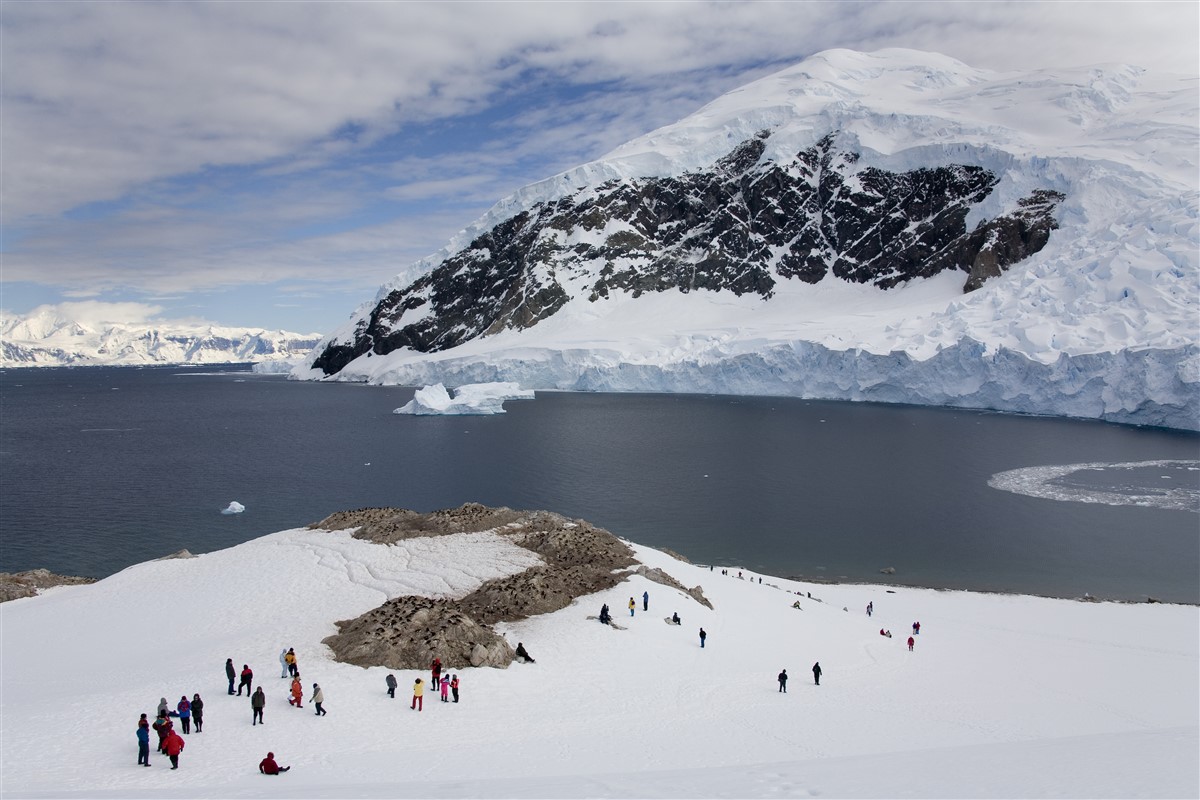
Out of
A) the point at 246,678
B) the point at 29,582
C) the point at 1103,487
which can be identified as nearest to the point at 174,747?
the point at 246,678

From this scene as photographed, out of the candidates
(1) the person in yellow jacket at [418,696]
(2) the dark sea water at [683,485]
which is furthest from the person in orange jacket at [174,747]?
(2) the dark sea water at [683,485]

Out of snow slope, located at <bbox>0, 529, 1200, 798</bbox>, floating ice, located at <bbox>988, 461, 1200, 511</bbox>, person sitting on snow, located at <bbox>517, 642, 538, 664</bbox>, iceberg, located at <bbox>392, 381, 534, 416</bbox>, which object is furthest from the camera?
iceberg, located at <bbox>392, 381, 534, 416</bbox>

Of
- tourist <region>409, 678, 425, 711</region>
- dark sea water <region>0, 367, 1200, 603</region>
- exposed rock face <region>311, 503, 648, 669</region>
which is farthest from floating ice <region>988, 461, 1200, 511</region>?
tourist <region>409, 678, 425, 711</region>

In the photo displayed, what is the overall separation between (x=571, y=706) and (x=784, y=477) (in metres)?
46.2

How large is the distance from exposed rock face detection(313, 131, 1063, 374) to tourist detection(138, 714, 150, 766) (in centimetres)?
15017

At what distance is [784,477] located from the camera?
64.3m

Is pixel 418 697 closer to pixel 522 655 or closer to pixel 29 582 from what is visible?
pixel 522 655

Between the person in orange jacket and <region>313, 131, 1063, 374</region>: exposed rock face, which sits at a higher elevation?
<region>313, 131, 1063, 374</region>: exposed rock face

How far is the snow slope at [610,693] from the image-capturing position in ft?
49.2

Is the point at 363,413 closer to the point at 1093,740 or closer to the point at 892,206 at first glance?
the point at 1093,740

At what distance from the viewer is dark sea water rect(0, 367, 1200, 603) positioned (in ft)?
146

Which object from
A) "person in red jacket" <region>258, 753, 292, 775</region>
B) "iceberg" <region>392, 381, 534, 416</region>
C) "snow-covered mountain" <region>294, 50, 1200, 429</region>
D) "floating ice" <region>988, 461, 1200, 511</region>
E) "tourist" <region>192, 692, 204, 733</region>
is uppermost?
"snow-covered mountain" <region>294, 50, 1200, 429</region>

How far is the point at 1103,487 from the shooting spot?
194ft

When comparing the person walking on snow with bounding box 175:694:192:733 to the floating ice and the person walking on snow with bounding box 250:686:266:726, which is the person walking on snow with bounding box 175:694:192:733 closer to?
the person walking on snow with bounding box 250:686:266:726
